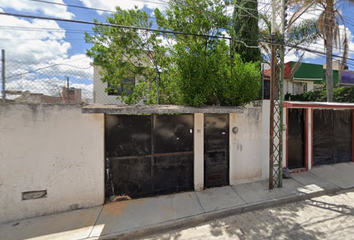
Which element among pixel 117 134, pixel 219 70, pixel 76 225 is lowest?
pixel 76 225

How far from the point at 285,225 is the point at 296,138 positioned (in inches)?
146

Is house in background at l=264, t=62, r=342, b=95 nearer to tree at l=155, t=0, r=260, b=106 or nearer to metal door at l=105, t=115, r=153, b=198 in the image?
tree at l=155, t=0, r=260, b=106

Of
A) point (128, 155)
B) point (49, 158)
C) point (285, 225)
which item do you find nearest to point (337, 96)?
point (285, 225)

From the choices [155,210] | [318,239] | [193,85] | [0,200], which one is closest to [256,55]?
[193,85]

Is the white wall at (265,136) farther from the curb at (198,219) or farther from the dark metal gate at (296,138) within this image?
the dark metal gate at (296,138)

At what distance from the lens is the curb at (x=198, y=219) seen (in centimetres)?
294

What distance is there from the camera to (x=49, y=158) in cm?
350

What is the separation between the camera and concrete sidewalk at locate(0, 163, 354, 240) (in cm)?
297

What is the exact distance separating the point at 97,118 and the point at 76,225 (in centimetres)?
221

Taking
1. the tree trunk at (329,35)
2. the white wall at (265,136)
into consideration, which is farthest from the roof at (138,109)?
the tree trunk at (329,35)

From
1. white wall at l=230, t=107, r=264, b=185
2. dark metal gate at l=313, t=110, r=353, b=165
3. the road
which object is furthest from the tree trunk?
the road

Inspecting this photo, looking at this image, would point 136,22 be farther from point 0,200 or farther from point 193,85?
point 0,200

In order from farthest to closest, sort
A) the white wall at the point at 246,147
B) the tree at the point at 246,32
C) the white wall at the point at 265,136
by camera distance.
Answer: the tree at the point at 246,32
the white wall at the point at 265,136
the white wall at the point at 246,147

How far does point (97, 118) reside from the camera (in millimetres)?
3793
